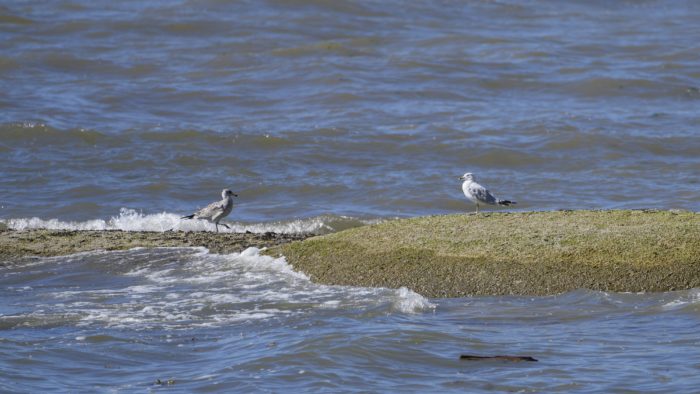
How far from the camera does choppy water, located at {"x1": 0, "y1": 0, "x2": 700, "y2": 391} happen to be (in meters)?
7.88

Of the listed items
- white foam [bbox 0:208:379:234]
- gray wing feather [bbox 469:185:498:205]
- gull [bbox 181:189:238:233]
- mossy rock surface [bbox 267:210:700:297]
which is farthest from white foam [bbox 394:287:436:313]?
white foam [bbox 0:208:379:234]

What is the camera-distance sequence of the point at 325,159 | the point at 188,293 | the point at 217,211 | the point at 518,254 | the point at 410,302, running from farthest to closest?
1. the point at 325,159
2. the point at 217,211
3. the point at 188,293
4. the point at 518,254
5. the point at 410,302

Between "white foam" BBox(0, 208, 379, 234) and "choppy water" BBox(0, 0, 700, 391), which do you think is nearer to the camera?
"choppy water" BBox(0, 0, 700, 391)

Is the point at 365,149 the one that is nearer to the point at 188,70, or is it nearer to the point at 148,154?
the point at 148,154

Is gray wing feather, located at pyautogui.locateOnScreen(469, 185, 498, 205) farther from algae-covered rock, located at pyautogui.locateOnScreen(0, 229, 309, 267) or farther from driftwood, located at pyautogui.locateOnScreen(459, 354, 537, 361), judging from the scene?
driftwood, located at pyautogui.locateOnScreen(459, 354, 537, 361)

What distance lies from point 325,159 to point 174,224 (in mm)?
4349

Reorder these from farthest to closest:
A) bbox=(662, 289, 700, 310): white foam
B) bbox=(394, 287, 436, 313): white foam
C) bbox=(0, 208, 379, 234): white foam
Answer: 1. bbox=(0, 208, 379, 234): white foam
2. bbox=(394, 287, 436, 313): white foam
3. bbox=(662, 289, 700, 310): white foam

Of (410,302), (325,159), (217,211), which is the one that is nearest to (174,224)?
(217,211)

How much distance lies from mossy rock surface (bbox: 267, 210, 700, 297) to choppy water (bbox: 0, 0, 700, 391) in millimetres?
219

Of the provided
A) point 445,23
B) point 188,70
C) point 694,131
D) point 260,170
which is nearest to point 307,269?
point 260,170

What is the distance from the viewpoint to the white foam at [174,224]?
14.0m

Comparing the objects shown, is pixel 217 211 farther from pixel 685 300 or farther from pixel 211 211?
pixel 685 300

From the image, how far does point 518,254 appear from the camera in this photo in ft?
30.4

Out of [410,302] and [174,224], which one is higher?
[410,302]
